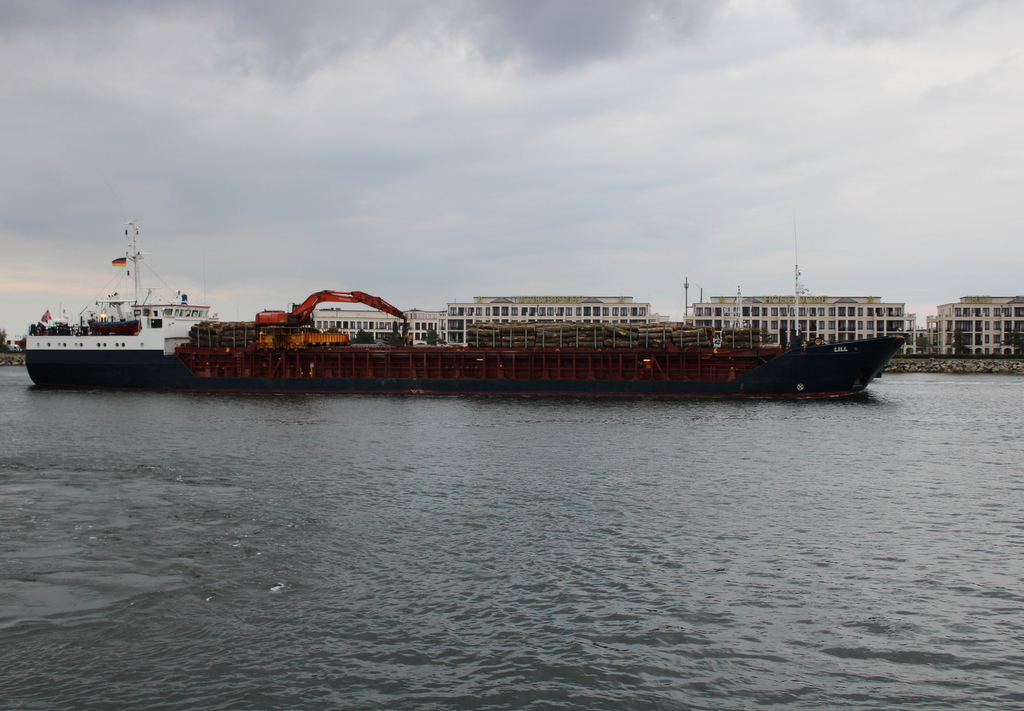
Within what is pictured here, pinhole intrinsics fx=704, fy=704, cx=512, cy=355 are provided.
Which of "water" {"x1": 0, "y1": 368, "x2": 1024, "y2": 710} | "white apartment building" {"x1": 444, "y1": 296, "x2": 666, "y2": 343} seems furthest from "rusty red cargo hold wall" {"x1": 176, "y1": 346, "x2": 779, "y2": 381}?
"white apartment building" {"x1": 444, "y1": 296, "x2": 666, "y2": 343}

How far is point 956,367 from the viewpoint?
437 feet

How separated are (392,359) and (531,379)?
1403 centimetres

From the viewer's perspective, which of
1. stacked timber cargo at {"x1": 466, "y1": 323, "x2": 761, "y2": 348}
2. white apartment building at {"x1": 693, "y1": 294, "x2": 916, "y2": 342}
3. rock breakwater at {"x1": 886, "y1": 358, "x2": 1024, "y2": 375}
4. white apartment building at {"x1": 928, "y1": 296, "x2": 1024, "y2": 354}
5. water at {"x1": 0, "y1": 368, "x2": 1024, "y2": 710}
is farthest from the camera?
white apartment building at {"x1": 928, "y1": 296, "x2": 1024, "y2": 354}

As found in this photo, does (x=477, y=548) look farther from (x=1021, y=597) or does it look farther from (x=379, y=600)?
(x=1021, y=597)

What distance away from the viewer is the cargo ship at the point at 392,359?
6084cm

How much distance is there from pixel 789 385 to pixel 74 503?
169 feet

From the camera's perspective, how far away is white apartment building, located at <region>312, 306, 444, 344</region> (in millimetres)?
166000

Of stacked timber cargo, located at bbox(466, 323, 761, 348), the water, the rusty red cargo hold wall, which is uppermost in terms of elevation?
stacked timber cargo, located at bbox(466, 323, 761, 348)

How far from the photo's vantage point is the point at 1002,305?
16288 cm

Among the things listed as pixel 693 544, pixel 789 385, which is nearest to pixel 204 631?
pixel 693 544

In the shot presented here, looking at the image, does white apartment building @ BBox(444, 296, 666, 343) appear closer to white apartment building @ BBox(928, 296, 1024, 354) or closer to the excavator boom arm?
white apartment building @ BBox(928, 296, 1024, 354)

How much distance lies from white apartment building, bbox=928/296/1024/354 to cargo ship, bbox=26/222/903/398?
12649 cm

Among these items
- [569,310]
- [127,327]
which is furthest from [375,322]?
[127,327]

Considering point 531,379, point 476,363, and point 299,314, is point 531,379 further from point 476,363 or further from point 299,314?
point 299,314
